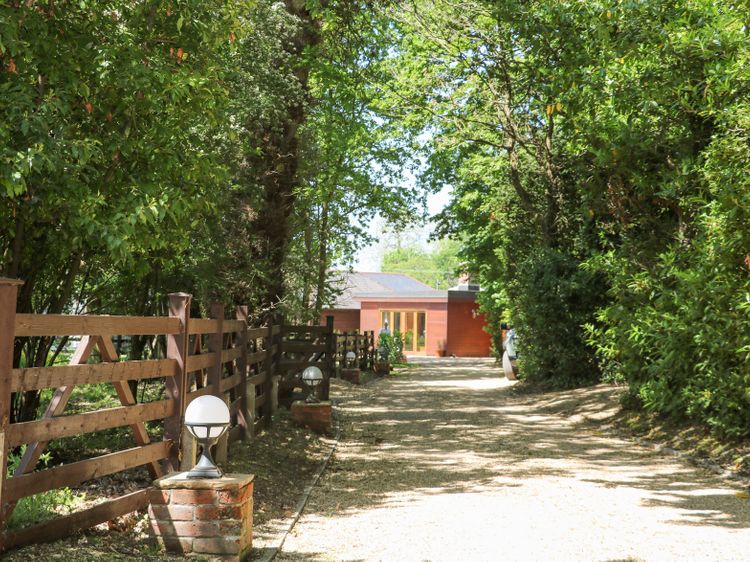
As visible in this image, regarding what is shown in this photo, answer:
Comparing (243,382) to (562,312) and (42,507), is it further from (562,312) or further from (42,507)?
(562,312)

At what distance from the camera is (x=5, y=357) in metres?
4.28

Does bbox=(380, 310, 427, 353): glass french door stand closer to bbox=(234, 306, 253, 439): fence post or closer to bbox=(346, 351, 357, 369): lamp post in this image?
bbox=(346, 351, 357, 369): lamp post

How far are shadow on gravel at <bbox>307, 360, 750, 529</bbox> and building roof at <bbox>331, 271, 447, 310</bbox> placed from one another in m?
31.9

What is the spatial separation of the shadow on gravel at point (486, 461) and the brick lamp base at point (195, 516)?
6.92 ft

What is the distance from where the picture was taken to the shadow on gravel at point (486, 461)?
25.8 feet

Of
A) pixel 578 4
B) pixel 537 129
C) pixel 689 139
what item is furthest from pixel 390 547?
pixel 537 129

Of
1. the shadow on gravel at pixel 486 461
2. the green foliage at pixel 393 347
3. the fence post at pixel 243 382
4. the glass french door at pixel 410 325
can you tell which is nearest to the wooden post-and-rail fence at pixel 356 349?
the green foliage at pixel 393 347

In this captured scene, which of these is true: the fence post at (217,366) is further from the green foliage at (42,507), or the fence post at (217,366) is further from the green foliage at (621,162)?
the green foliage at (621,162)

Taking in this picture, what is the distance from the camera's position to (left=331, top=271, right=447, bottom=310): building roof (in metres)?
50.2

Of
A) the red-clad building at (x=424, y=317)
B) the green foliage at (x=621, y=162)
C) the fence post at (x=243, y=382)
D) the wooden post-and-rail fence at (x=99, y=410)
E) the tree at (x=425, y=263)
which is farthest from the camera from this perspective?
the tree at (x=425, y=263)

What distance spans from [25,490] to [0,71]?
4.13m

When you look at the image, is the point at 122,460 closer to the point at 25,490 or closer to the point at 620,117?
the point at 25,490

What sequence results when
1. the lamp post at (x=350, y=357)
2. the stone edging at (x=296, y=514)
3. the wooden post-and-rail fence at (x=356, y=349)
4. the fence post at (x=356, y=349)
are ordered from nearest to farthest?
the stone edging at (x=296, y=514) → the lamp post at (x=350, y=357) → the wooden post-and-rail fence at (x=356, y=349) → the fence post at (x=356, y=349)

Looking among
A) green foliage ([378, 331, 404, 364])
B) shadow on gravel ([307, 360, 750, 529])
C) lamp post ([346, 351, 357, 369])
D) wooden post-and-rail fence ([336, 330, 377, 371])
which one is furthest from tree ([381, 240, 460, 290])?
shadow on gravel ([307, 360, 750, 529])
